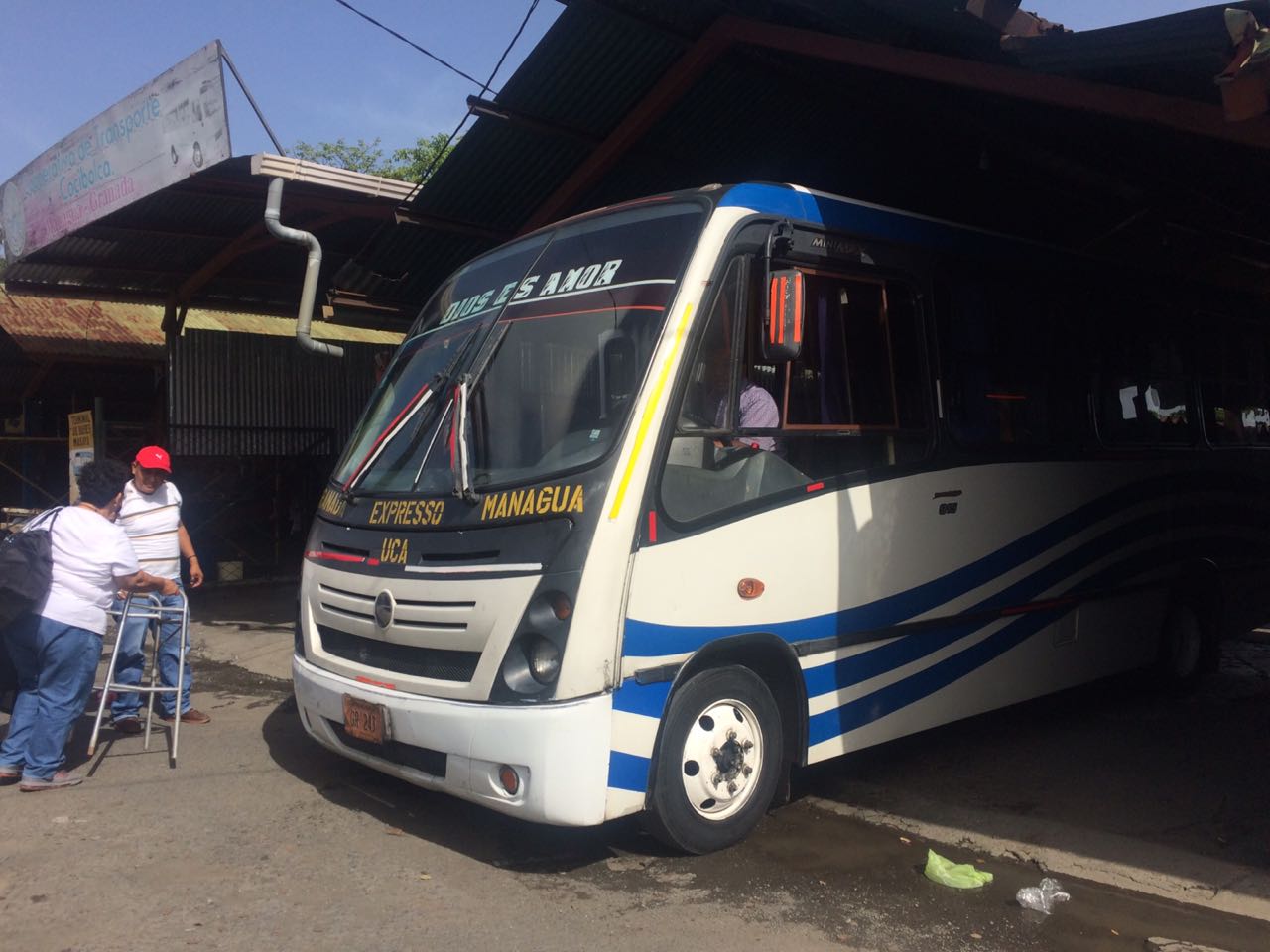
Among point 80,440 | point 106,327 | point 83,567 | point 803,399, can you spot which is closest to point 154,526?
point 83,567

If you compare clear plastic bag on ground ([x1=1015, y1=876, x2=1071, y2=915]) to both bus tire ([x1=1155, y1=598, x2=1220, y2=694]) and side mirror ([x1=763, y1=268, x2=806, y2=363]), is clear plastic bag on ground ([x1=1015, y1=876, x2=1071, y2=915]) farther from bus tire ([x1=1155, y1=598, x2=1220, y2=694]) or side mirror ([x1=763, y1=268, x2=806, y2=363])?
bus tire ([x1=1155, y1=598, x2=1220, y2=694])

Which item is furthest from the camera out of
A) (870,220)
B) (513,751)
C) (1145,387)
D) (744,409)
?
(1145,387)

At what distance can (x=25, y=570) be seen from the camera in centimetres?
520

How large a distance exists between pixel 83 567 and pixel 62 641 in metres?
0.38

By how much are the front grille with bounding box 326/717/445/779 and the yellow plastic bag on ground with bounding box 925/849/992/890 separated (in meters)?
2.08

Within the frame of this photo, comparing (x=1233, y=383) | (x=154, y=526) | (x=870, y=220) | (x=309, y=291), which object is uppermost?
(x=870, y=220)

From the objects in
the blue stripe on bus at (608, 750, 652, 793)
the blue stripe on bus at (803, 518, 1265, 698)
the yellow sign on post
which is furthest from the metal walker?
the yellow sign on post

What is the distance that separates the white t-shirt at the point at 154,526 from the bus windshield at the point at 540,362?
5.88 ft

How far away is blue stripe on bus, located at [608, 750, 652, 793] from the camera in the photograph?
4.17 meters

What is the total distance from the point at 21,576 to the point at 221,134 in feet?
16.5

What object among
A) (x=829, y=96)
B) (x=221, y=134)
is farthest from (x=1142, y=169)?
(x=221, y=134)

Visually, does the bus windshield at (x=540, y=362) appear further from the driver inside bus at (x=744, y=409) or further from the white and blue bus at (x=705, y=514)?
the driver inside bus at (x=744, y=409)

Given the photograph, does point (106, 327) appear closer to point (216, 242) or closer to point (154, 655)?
point (216, 242)

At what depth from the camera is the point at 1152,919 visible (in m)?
4.18
